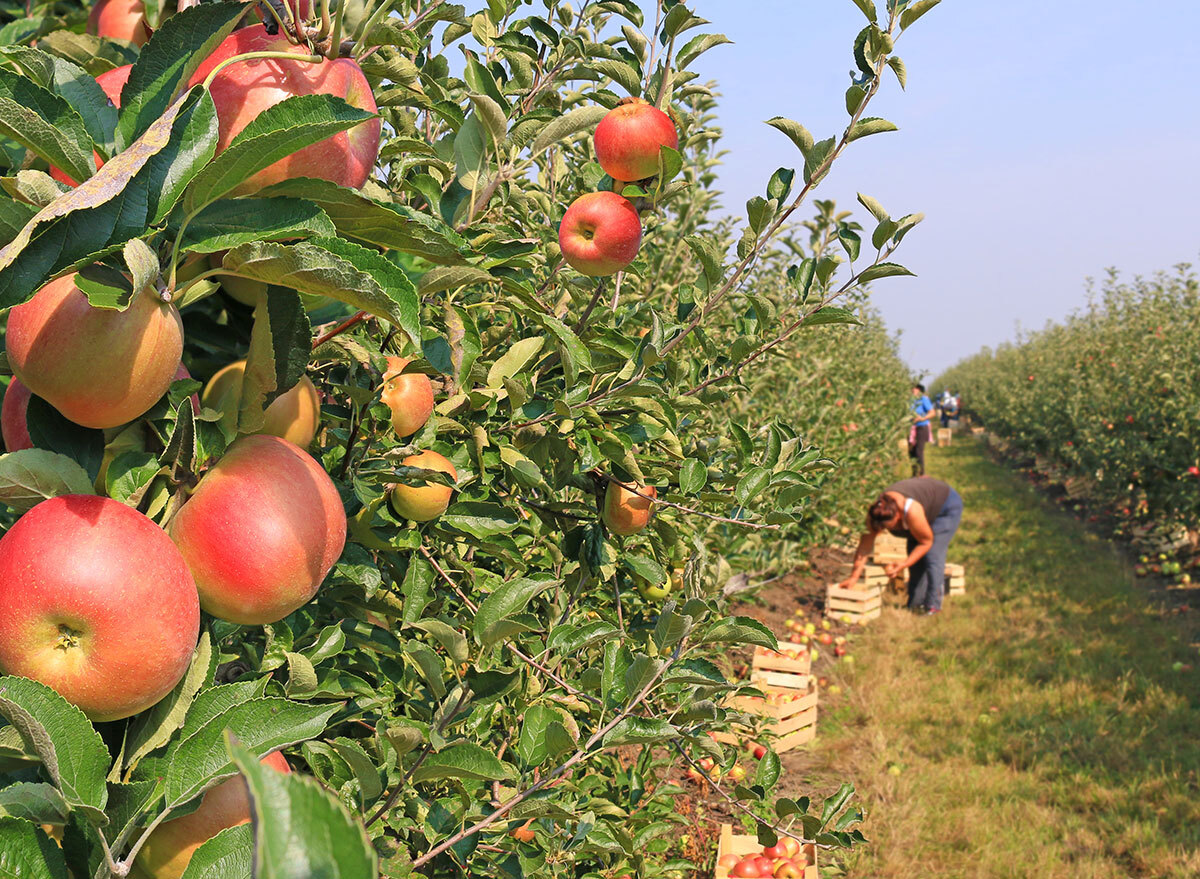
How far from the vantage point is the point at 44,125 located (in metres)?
0.60

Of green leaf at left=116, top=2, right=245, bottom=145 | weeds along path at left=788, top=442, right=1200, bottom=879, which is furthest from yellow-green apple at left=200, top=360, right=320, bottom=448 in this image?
weeds along path at left=788, top=442, right=1200, bottom=879

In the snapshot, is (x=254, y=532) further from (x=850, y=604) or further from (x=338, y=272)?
(x=850, y=604)

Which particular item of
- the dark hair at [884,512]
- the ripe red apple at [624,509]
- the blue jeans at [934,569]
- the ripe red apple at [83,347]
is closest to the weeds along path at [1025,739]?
the blue jeans at [934,569]

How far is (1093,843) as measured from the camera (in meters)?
4.25

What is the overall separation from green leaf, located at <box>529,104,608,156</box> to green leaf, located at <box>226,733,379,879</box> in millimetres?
1080

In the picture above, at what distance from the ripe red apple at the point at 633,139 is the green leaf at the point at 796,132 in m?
0.19

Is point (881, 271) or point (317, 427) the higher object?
point (881, 271)

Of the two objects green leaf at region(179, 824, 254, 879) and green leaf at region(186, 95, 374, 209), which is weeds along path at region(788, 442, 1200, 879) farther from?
green leaf at region(186, 95, 374, 209)

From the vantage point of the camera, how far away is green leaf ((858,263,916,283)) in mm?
1428

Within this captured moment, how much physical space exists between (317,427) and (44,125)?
47cm

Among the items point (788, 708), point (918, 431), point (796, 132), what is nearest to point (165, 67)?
point (796, 132)

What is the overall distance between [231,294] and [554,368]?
0.92 metres

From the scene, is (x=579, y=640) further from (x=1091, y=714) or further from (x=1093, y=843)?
(x=1091, y=714)

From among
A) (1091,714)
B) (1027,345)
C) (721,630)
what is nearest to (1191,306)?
(1091,714)
